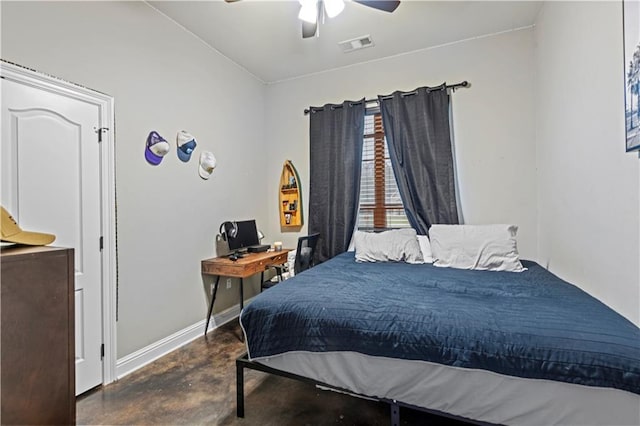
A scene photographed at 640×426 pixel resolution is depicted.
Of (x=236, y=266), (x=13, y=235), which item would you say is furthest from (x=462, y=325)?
(x=236, y=266)

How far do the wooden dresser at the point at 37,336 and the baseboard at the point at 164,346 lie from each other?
1.42 meters

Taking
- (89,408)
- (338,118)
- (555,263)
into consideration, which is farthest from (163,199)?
(555,263)

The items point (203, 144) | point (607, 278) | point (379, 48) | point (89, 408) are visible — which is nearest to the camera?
point (607, 278)

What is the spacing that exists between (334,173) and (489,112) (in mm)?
1770

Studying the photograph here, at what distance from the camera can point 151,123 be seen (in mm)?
2637

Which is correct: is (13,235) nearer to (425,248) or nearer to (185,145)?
(185,145)

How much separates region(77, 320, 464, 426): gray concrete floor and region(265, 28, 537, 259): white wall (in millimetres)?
2190

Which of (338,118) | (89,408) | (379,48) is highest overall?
(379,48)

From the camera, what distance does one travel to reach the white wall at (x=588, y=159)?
1.57 meters

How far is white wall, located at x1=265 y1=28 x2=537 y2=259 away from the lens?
3.12m

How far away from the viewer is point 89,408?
1960 millimetres

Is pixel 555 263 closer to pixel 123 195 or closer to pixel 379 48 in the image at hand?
pixel 379 48

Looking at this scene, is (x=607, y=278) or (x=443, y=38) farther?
(x=443, y=38)

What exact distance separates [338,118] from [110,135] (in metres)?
2.40
